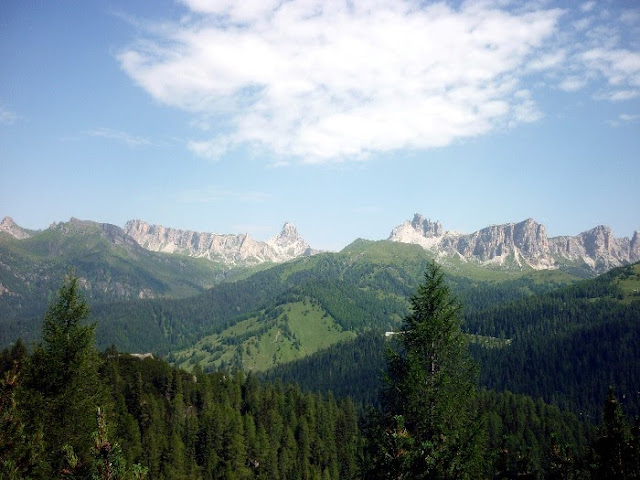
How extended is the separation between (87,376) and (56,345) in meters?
3.14

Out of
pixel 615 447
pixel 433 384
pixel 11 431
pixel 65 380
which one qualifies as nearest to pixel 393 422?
pixel 433 384

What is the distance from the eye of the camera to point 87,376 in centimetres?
3200

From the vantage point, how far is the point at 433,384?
24.0 m

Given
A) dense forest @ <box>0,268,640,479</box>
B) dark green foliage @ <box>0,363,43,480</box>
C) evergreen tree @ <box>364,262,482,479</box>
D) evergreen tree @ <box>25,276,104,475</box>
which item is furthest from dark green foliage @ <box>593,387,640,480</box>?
evergreen tree @ <box>25,276,104,475</box>

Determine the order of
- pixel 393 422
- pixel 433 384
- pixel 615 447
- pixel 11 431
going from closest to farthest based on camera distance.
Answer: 1. pixel 11 431
2. pixel 393 422
3. pixel 615 447
4. pixel 433 384

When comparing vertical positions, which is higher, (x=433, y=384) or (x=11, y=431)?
(x=433, y=384)

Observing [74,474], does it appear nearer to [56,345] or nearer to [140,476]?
[140,476]

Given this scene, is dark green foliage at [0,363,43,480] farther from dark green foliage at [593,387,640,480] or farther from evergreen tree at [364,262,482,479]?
dark green foliage at [593,387,640,480]

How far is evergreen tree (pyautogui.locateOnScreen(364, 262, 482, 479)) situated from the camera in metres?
19.8

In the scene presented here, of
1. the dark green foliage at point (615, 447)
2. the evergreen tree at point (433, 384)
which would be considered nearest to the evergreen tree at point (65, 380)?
the evergreen tree at point (433, 384)

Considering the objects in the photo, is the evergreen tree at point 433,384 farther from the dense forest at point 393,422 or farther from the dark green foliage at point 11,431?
the dark green foliage at point 11,431

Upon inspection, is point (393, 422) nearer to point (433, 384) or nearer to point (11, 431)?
point (433, 384)

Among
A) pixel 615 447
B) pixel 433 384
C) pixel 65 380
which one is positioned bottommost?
pixel 65 380

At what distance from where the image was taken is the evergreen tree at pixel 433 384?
19781 millimetres
